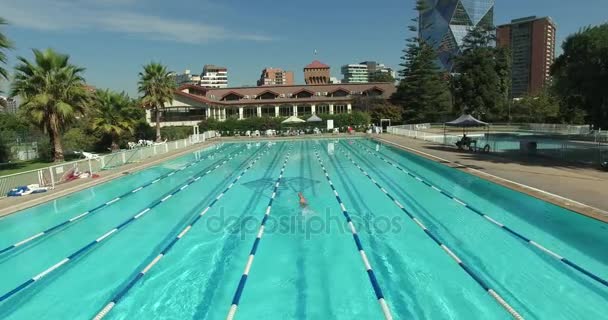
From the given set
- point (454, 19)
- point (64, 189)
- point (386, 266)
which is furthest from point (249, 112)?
point (454, 19)

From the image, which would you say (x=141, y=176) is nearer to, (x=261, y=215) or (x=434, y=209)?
(x=261, y=215)

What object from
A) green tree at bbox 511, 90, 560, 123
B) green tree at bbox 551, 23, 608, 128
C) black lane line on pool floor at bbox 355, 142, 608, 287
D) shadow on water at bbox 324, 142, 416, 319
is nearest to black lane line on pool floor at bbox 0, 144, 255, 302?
shadow on water at bbox 324, 142, 416, 319

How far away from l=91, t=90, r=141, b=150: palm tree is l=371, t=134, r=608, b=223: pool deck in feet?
76.3

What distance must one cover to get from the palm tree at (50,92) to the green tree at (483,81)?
151 feet

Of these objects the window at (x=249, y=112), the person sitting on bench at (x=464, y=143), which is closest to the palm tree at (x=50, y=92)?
the person sitting on bench at (x=464, y=143)

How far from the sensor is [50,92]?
21.6m

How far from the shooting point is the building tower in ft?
329

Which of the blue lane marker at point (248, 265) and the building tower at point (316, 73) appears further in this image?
the building tower at point (316, 73)

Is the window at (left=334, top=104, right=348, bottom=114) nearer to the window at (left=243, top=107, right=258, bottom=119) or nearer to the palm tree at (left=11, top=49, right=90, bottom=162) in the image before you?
the window at (left=243, top=107, right=258, bottom=119)

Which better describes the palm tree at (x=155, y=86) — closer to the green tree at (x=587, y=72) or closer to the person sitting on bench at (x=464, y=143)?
the person sitting on bench at (x=464, y=143)

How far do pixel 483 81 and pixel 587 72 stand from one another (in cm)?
3250

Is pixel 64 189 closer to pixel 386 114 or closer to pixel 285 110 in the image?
pixel 386 114

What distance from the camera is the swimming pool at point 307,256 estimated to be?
6.86 meters

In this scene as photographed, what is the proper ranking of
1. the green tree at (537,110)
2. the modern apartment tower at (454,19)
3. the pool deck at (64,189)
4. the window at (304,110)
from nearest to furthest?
the pool deck at (64,189) < the green tree at (537,110) < the window at (304,110) < the modern apartment tower at (454,19)
